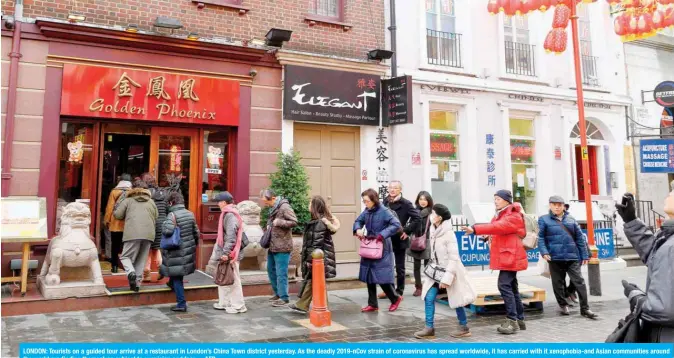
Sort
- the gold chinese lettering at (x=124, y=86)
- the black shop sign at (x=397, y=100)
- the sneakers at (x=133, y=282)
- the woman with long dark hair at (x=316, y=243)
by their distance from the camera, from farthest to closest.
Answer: the black shop sign at (x=397, y=100) → the gold chinese lettering at (x=124, y=86) → the sneakers at (x=133, y=282) → the woman with long dark hair at (x=316, y=243)

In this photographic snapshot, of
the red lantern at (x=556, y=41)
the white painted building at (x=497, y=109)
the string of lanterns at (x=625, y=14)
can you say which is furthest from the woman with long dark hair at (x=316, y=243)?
the red lantern at (x=556, y=41)

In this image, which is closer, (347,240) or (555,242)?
(555,242)

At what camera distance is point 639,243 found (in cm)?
334

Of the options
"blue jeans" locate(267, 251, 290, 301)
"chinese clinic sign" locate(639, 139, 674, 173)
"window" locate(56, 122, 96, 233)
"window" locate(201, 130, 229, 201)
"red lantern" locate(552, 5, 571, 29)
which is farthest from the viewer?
"chinese clinic sign" locate(639, 139, 674, 173)

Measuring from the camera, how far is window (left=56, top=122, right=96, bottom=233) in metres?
8.76

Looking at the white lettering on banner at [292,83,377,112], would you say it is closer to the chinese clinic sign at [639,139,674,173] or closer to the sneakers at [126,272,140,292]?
the sneakers at [126,272,140,292]

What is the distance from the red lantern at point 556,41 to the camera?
1201 cm

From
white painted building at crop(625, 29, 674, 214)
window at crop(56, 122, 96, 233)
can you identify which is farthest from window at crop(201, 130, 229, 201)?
white painted building at crop(625, 29, 674, 214)

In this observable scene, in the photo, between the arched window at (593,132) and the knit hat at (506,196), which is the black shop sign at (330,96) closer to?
the knit hat at (506,196)

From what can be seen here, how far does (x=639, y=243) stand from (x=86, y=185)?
877 cm

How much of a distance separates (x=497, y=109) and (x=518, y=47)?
212 cm

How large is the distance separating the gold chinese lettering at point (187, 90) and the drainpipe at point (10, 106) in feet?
8.81

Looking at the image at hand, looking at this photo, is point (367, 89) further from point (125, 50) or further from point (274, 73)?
point (125, 50)

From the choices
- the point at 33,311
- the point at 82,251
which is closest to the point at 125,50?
the point at 82,251
